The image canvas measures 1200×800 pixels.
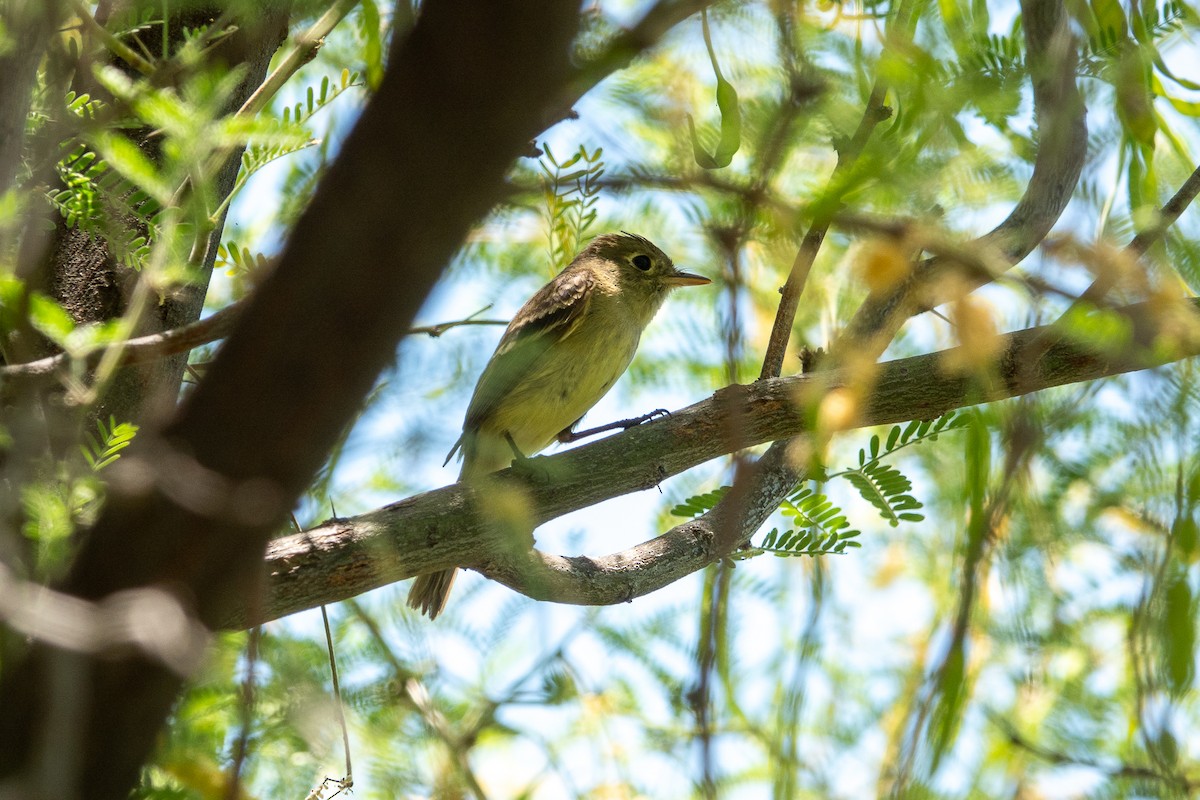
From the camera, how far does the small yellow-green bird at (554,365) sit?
5.32m

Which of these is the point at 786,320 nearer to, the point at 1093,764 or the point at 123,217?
the point at 1093,764

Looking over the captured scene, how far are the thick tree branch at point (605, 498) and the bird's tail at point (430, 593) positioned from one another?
1399mm

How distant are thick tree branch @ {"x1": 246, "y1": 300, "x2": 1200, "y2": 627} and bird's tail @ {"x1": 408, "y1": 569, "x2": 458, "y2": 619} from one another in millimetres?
1399

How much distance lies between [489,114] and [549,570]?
223 centimetres

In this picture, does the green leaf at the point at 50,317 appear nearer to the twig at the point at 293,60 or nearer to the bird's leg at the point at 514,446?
the twig at the point at 293,60

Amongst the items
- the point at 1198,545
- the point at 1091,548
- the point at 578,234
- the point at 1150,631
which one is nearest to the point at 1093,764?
the point at 1198,545

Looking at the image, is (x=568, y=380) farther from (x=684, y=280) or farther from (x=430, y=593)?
(x=430, y=593)

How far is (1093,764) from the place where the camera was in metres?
2.93

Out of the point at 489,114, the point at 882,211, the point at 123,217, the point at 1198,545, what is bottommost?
the point at 1198,545

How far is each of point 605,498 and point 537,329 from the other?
2.02m

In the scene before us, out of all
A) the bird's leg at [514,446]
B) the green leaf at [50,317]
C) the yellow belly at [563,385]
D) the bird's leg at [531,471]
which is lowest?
the green leaf at [50,317]

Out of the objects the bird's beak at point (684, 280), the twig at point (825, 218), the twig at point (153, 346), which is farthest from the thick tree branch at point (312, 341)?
the bird's beak at point (684, 280)

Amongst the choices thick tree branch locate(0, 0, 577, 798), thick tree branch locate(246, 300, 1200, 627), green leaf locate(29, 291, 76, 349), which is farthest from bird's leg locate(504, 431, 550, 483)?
thick tree branch locate(0, 0, 577, 798)

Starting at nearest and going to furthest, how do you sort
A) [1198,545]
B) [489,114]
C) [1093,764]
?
[489,114] < [1198,545] < [1093,764]
